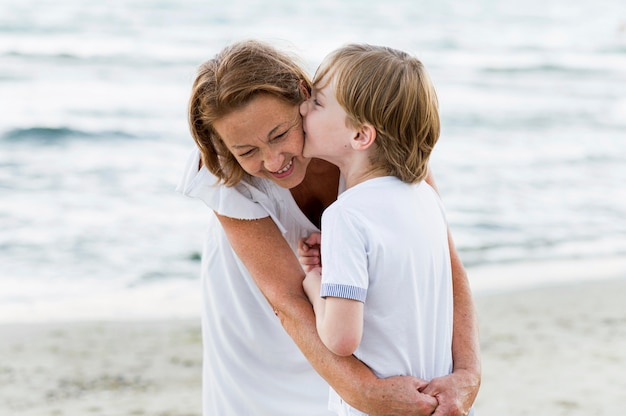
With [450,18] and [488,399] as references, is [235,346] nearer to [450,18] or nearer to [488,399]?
[488,399]

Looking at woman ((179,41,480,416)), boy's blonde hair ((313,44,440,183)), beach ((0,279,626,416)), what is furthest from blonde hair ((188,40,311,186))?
beach ((0,279,626,416))

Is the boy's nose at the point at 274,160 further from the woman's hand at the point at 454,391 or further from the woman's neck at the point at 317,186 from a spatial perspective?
the woman's hand at the point at 454,391

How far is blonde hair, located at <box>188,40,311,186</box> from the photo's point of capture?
2.30 m

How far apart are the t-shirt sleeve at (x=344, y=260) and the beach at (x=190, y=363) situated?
2.82 m

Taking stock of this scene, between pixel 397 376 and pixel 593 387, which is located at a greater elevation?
pixel 397 376

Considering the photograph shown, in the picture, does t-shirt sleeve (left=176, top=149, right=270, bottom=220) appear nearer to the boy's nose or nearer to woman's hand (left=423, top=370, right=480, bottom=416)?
the boy's nose

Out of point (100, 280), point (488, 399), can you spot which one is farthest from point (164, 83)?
point (488, 399)

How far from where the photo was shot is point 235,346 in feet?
9.25

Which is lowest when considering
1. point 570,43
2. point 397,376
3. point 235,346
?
point 570,43

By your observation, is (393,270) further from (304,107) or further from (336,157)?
(304,107)

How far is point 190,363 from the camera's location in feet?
17.7

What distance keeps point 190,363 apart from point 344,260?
3495mm

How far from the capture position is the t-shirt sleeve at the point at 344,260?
2.08 meters

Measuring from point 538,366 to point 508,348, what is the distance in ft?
1.13
